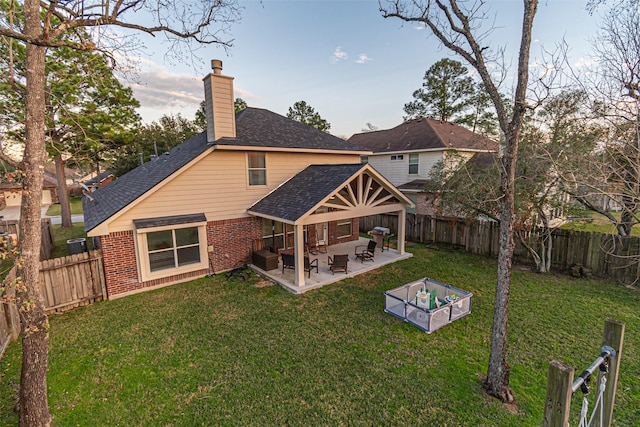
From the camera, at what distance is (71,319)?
25.4 feet

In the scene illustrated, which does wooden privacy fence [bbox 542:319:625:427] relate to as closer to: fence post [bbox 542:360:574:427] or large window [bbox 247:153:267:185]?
fence post [bbox 542:360:574:427]

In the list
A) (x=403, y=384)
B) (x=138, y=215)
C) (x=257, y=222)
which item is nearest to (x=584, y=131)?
(x=403, y=384)

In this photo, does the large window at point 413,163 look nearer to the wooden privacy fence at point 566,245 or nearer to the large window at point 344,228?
the wooden privacy fence at point 566,245

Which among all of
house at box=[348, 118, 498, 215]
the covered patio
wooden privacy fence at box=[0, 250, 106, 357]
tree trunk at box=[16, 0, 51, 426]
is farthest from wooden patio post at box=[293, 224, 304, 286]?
house at box=[348, 118, 498, 215]

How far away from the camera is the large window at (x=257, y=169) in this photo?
456 inches

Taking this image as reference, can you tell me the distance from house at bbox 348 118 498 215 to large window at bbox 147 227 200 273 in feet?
41.7

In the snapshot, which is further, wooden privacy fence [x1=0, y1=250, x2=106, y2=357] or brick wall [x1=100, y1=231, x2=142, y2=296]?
brick wall [x1=100, y1=231, x2=142, y2=296]

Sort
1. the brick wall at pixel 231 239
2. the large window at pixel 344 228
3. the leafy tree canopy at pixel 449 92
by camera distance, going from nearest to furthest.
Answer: the brick wall at pixel 231 239 < the large window at pixel 344 228 < the leafy tree canopy at pixel 449 92

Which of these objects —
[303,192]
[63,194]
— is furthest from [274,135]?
[63,194]

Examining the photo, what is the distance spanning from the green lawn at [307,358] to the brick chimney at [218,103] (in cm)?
599

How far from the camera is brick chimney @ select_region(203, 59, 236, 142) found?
10.6 metres

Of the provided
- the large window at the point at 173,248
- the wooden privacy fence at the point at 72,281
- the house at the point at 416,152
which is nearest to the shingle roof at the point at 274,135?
the large window at the point at 173,248

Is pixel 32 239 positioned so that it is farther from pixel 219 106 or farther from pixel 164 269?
pixel 219 106

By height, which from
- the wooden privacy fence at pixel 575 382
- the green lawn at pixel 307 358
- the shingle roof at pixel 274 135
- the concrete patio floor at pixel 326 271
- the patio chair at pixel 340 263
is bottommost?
the green lawn at pixel 307 358
